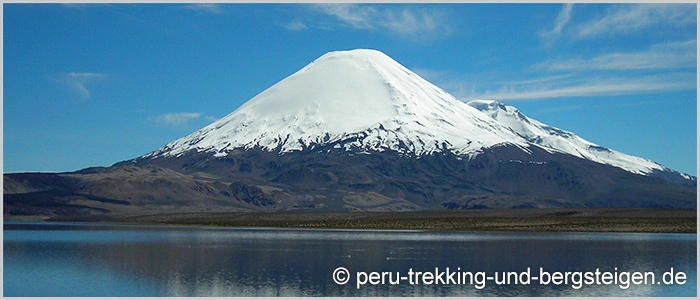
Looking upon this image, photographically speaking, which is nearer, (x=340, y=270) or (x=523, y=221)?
(x=340, y=270)

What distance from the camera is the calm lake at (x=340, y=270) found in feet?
122

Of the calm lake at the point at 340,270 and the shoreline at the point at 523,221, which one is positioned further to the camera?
the shoreline at the point at 523,221

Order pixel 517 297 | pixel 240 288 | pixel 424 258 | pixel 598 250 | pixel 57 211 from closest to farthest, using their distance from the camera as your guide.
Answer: pixel 517 297
pixel 240 288
pixel 424 258
pixel 598 250
pixel 57 211

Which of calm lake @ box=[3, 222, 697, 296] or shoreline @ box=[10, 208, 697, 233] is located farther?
shoreline @ box=[10, 208, 697, 233]

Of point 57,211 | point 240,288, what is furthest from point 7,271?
point 57,211

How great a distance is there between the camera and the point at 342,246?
65062 mm

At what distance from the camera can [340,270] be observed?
1745 inches

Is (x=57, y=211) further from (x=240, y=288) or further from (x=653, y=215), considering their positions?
(x=240, y=288)

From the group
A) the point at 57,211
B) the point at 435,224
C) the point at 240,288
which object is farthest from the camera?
the point at 57,211

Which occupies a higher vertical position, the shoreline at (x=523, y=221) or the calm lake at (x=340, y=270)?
the shoreline at (x=523, y=221)

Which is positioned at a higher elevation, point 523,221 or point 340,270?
point 523,221

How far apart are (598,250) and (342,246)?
1779 centimetres

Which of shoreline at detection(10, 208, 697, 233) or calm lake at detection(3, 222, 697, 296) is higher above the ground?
shoreline at detection(10, 208, 697, 233)

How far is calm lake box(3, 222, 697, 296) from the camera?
37.2 meters
